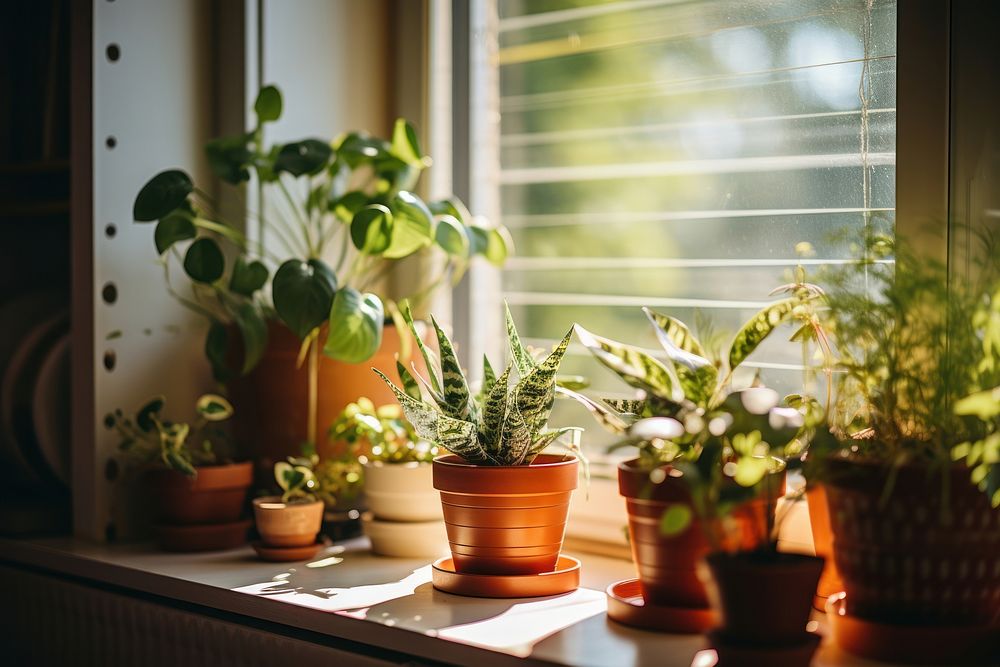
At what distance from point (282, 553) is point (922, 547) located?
0.84 m

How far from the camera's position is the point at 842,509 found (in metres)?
0.94

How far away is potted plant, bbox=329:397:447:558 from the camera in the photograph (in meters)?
1.37

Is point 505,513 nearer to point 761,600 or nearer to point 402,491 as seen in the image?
point 402,491

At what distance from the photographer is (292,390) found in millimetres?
1519

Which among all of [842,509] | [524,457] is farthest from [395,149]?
[842,509]

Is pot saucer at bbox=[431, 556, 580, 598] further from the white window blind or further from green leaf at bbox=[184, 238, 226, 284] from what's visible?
green leaf at bbox=[184, 238, 226, 284]

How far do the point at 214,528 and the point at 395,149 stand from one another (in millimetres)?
637

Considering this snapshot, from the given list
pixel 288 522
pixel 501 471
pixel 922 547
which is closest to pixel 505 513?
pixel 501 471

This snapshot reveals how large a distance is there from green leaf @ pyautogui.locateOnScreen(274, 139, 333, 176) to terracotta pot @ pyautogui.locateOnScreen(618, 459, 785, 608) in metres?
0.66

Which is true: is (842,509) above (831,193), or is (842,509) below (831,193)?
below

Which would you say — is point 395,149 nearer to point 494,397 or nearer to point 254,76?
point 254,76

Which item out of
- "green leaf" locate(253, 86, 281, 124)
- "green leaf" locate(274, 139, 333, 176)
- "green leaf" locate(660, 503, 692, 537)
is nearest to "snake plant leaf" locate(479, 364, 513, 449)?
"green leaf" locate(660, 503, 692, 537)

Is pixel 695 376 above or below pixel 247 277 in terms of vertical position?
below

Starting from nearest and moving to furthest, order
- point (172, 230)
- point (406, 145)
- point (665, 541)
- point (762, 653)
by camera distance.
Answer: point (762, 653), point (665, 541), point (172, 230), point (406, 145)
